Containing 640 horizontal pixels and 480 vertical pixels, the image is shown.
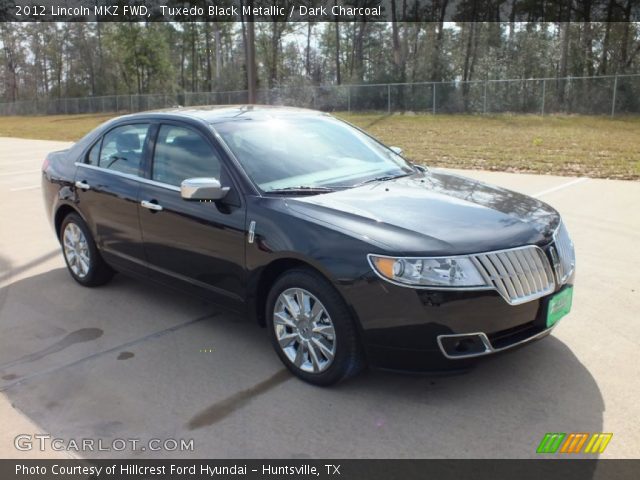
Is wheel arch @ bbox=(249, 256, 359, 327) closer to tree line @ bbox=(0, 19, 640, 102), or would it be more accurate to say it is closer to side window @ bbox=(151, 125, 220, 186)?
side window @ bbox=(151, 125, 220, 186)

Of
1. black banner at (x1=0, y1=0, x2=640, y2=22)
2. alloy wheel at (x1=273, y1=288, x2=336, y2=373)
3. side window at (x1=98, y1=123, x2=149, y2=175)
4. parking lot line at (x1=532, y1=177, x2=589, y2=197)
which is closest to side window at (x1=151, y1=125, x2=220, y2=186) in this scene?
side window at (x1=98, y1=123, x2=149, y2=175)

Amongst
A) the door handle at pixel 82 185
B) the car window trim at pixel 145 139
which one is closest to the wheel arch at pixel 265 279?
the car window trim at pixel 145 139

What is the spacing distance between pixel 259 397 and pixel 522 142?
50.7 feet

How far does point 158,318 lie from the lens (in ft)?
16.0

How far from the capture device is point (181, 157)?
178 inches

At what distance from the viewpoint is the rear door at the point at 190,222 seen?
158 inches

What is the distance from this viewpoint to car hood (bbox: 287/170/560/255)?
10.8 ft

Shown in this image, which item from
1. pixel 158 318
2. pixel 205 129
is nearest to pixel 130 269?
pixel 158 318

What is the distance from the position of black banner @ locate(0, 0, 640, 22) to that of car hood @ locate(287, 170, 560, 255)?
111 feet

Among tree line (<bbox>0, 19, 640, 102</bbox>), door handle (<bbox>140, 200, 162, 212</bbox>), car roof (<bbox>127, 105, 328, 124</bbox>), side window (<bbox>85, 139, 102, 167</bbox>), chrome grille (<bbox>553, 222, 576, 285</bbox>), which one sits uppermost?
tree line (<bbox>0, 19, 640, 102</bbox>)

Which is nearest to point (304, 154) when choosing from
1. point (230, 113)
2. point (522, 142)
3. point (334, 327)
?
point (230, 113)

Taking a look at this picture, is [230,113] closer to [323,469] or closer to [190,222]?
[190,222]

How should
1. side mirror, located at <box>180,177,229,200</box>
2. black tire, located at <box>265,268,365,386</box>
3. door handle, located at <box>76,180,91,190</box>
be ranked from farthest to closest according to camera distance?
1. door handle, located at <box>76,180,91,190</box>
2. side mirror, located at <box>180,177,229,200</box>
3. black tire, located at <box>265,268,365,386</box>

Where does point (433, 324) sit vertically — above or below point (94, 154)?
below
